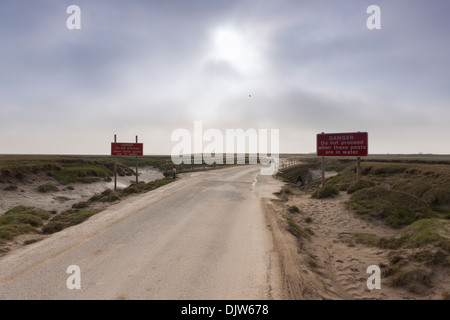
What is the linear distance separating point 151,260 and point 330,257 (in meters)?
5.31

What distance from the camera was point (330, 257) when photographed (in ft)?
25.7

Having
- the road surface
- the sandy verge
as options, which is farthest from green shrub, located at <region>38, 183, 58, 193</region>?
the sandy verge

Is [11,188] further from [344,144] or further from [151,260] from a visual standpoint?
[344,144]

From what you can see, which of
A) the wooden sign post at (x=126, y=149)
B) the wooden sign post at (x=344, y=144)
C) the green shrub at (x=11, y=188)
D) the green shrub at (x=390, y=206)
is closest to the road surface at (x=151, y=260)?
the green shrub at (x=390, y=206)

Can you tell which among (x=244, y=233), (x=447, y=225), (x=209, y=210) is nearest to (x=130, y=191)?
(x=209, y=210)

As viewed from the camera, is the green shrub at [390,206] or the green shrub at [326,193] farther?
the green shrub at [326,193]

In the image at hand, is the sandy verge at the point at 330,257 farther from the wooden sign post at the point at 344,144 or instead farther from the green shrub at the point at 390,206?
the wooden sign post at the point at 344,144

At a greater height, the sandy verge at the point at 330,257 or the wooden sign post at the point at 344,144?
the wooden sign post at the point at 344,144

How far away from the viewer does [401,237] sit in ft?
25.3

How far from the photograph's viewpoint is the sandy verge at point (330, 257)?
209 inches

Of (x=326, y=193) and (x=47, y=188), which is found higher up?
(x=326, y=193)

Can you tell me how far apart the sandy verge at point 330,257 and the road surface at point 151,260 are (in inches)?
19.1

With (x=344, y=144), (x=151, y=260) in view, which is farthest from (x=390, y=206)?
(x=151, y=260)
